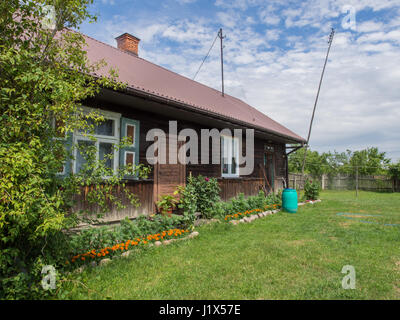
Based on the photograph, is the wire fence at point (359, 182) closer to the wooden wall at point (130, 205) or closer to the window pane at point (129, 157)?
the wooden wall at point (130, 205)

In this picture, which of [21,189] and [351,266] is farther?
[351,266]

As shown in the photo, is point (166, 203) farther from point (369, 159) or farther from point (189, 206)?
point (369, 159)

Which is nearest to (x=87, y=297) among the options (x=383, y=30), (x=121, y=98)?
(x=121, y=98)

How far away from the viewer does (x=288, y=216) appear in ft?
26.4

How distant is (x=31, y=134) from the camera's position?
103 inches

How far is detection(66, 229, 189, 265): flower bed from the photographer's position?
12.4 ft

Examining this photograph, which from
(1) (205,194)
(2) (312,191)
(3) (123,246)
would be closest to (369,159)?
(2) (312,191)

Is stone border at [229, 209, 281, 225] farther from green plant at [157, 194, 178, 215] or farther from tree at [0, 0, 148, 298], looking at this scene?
tree at [0, 0, 148, 298]

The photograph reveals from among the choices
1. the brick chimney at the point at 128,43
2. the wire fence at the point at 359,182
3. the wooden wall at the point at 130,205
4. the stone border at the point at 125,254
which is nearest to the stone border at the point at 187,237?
the stone border at the point at 125,254

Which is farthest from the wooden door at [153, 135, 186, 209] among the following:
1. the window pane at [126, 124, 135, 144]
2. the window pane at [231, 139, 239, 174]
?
the window pane at [231, 139, 239, 174]

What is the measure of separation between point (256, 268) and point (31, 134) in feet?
10.5
